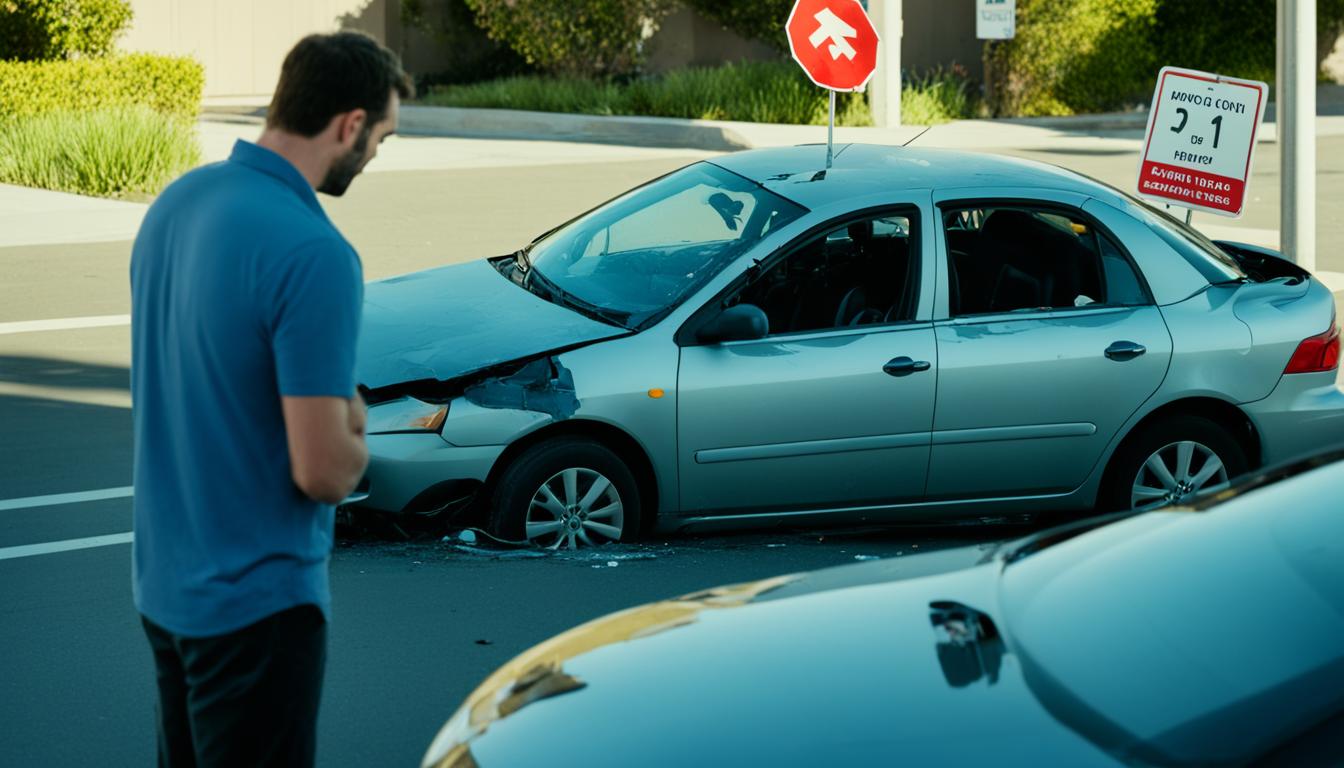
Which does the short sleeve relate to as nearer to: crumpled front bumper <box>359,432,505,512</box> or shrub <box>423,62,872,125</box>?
crumpled front bumper <box>359,432,505,512</box>

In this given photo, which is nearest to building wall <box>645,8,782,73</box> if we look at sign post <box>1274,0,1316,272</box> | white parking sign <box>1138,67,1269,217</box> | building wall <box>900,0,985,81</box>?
building wall <box>900,0,985,81</box>

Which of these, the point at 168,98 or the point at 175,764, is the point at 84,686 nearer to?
the point at 175,764

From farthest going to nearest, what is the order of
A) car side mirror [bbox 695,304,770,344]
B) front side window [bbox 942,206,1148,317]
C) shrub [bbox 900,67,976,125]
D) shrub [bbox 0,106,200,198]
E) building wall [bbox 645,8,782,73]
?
building wall [bbox 645,8,782,73]
shrub [bbox 900,67,976,125]
shrub [bbox 0,106,200,198]
front side window [bbox 942,206,1148,317]
car side mirror [bbox 695,304,770,344]

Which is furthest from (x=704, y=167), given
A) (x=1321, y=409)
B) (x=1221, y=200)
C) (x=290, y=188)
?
(x=290, y=188)

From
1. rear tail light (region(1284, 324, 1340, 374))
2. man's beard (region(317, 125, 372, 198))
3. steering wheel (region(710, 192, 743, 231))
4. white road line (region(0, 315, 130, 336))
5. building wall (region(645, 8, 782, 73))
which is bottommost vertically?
white road line (region(0, 315, 130, 336))

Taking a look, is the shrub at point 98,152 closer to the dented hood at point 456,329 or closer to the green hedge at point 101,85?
the green hedge at point 101,85

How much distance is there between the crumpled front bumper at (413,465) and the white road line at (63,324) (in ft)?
20.0

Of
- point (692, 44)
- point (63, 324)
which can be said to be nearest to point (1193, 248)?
point (63, 324)

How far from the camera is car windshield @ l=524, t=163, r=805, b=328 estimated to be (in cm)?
672

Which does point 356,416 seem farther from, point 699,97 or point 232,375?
point 699,97

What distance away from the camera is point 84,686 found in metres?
5.29

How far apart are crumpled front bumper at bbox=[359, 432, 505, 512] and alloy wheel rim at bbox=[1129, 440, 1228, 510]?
106 inches

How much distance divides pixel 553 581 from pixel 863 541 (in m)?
1.50

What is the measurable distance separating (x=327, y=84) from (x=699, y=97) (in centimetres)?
2622
